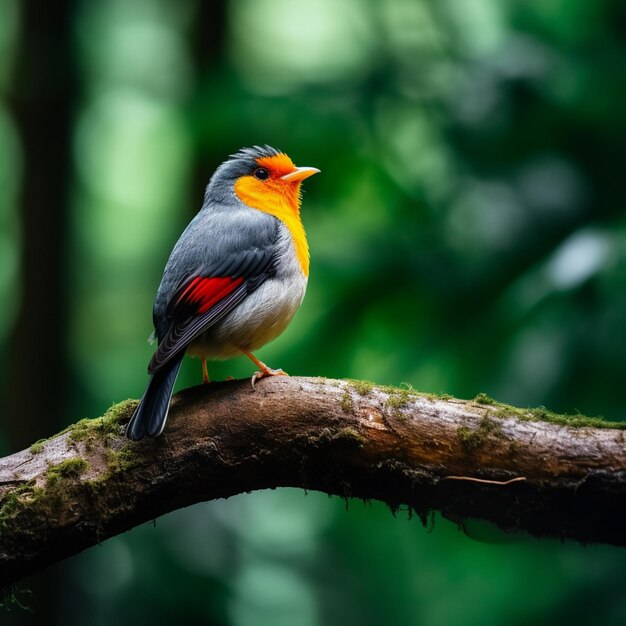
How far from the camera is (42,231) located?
6.46m

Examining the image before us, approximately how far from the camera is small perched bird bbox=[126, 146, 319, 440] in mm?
3459

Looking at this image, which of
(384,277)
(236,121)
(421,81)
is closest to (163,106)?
(236,121)

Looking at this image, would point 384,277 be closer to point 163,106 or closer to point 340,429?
point 340,429

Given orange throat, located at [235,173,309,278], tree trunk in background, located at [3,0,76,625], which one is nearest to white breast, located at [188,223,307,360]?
orange throat, located at [235,173,309,278]

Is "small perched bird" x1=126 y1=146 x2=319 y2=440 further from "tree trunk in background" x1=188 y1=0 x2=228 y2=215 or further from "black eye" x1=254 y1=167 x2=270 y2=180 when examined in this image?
"tree trunk in background" x1=188 y1=0 x2=228 y2=215

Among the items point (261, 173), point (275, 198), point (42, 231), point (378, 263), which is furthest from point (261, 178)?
point (42, 231)

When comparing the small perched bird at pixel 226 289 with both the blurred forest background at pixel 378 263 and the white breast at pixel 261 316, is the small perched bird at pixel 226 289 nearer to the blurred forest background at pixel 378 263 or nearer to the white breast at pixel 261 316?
the white breast at pixel 261 316

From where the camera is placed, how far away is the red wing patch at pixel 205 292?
3.59m

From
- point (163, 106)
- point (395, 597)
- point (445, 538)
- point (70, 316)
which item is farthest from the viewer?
point (163, 106)

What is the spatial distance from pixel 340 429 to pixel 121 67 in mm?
6049

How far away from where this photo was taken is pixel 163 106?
302 inches

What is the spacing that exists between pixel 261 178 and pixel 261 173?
0.03m

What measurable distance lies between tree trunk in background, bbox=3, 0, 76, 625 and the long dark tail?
2971 mm

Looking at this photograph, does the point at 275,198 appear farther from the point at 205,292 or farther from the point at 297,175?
the point at 205,292
